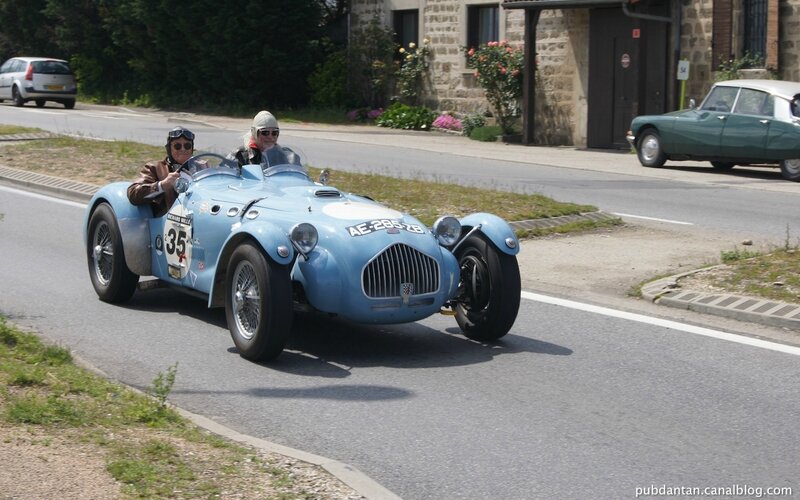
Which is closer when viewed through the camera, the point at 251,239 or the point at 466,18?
the point at 251,239

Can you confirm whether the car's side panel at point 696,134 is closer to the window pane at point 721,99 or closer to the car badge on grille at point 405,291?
the window pane at point 721,99

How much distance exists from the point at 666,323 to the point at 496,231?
1611 mm

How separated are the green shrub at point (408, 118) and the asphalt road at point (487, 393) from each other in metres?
23.4

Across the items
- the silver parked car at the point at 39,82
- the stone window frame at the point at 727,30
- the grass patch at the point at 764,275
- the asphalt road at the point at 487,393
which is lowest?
the asphalt road at the point at 487,393

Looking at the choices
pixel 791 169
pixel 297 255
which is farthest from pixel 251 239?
pixel 791 169

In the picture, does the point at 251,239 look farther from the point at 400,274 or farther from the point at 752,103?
the point at 752,103

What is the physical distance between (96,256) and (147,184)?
2.80ft

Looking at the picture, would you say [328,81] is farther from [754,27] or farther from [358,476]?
[358,476]

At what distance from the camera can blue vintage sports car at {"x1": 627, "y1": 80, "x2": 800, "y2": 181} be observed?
2019 cm

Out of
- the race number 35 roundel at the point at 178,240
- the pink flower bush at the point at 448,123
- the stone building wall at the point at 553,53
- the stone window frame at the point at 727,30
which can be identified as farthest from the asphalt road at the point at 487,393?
the pink flower bush at the point at 448,123

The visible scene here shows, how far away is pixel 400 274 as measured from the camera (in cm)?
784

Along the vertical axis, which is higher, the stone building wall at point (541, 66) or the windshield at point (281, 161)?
the stone building wall at point (541, 66)

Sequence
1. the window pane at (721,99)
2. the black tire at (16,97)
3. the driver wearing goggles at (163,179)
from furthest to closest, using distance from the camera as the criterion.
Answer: the black tire at (16,97) → the window pane at (721,99) → the driver wearing goggles at (163,179)

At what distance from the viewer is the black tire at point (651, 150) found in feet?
73.6
